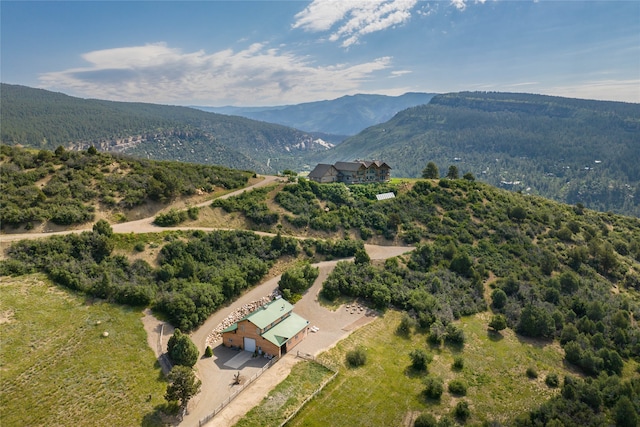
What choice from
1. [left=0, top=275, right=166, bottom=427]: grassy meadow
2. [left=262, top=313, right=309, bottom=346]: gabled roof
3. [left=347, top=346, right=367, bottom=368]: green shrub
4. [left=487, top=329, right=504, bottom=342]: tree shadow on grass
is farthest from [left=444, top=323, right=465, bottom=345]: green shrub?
[left=0, top=275, right=166, bottom=427]: grassy meadow

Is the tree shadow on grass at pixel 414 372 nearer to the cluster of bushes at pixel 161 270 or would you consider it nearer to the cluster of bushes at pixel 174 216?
the cluster of bushes at pixel 161 270

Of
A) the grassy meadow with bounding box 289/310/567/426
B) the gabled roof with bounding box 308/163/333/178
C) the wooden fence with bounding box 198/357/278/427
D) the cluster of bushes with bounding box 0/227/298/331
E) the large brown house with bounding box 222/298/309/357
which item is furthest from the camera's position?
the gabled roof with bounding box 308/163/333/178

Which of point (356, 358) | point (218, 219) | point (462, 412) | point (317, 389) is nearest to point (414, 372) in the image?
point (462, 412)

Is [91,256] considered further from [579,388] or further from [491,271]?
[491,271]

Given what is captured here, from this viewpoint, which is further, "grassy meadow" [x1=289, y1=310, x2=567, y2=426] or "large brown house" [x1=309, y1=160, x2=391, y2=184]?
"large brown house" [x1=309, y1=160, x2=391, y2=184]

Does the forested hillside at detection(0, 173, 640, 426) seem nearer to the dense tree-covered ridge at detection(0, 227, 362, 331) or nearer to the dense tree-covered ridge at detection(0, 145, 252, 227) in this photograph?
the dense tree-covered ridge at detection(0, 227, 362, 331)

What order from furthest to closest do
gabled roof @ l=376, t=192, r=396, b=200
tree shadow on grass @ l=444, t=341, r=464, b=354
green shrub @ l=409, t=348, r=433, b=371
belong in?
gabled roof @ l=376, t=192, r=396, b=200 → tree shadow on grass @ l=444, t=341, r=464, b=354 → green shrub @ l=409, t=348, r=433, b=371

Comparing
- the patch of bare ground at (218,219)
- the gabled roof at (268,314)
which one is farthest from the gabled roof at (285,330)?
the patch of bare ground at (218,219)
